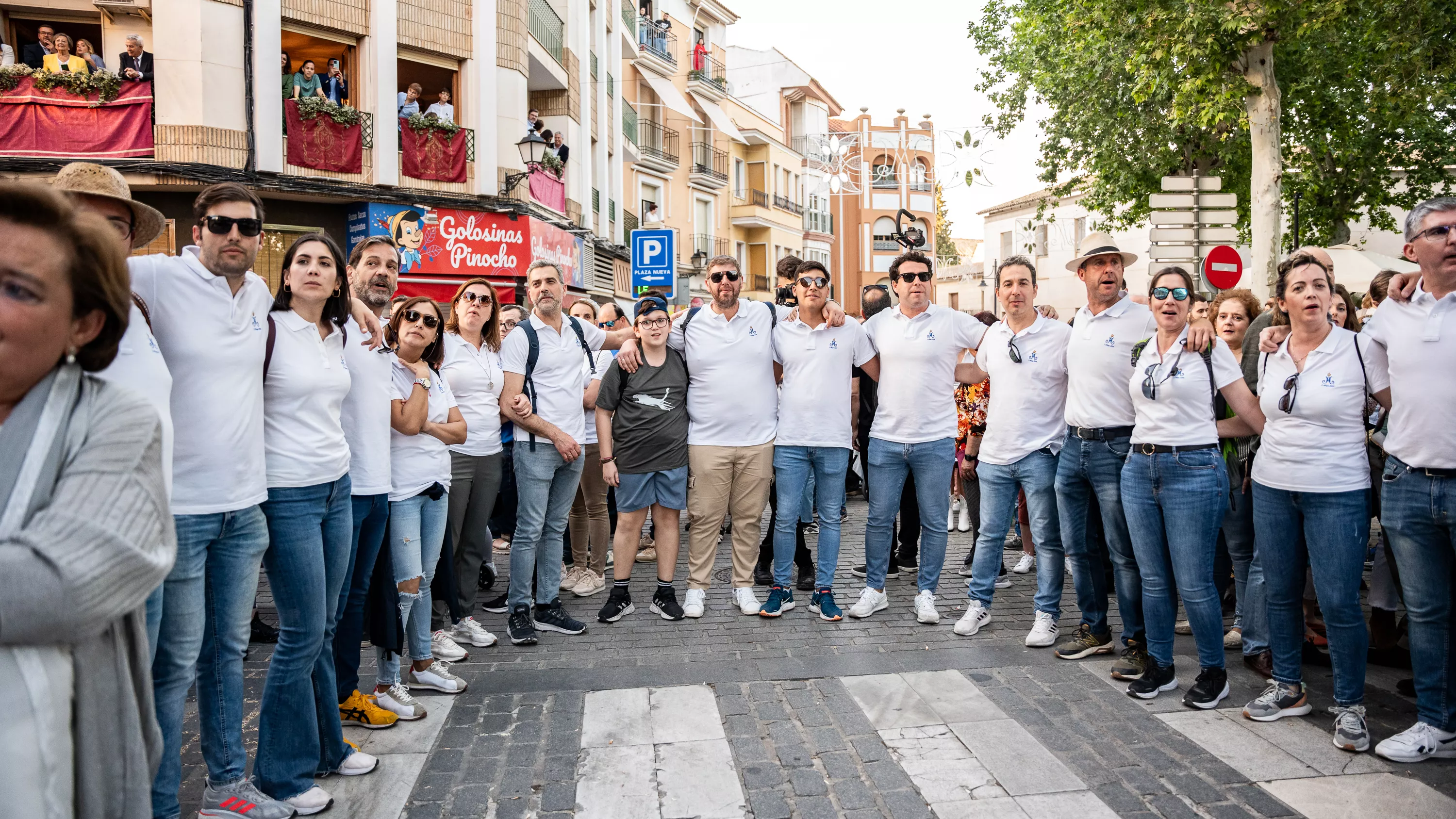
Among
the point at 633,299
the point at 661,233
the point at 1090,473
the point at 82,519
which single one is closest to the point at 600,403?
the point at 1090,473

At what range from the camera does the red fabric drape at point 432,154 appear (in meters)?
18.5

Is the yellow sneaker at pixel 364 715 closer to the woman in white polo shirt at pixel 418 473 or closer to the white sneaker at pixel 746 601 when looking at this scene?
the woman in white polo shirt at pixel 418 473

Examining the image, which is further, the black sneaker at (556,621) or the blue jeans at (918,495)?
the blue jeans at (918,495)

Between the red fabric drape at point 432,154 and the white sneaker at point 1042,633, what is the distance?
51.0ft

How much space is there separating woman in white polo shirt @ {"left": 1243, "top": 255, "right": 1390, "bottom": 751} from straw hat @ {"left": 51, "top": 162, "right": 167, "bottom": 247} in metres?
4.70

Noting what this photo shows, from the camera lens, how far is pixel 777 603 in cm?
703

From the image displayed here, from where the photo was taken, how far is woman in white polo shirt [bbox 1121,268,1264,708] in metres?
5.09

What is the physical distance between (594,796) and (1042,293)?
51.9 m

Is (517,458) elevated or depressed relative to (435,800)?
elevated

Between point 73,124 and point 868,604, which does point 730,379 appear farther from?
point 73,124

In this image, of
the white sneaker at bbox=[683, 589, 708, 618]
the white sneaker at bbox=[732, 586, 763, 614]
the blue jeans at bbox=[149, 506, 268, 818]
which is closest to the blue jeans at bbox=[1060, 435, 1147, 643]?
the white sneaker at bbox=[732, 586, 763, 614]

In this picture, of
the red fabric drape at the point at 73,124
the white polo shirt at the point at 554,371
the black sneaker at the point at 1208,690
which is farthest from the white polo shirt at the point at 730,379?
the red fabric drape at the point at 73,124

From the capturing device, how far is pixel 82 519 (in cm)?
175

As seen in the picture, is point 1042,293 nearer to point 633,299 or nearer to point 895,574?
point 633,299
